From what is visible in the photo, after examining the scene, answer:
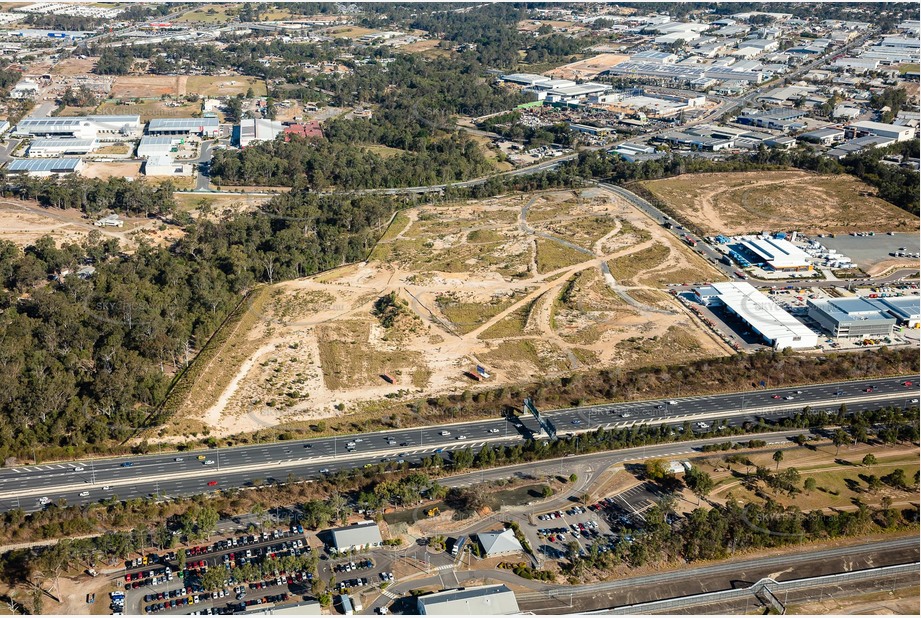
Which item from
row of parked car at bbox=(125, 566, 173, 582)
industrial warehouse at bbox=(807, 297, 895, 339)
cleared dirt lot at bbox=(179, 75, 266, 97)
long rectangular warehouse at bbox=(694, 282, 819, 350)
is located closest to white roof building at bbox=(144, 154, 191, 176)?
cleared dirt lot at bbox=(179, 75, 266, 97)

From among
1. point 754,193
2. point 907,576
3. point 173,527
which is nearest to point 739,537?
point 907,576

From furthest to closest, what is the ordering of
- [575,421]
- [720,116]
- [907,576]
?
[720,116] < [575,421] < [907,576]

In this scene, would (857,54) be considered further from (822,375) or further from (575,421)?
(575,421)

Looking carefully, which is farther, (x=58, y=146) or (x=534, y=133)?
(x=534, y=133)

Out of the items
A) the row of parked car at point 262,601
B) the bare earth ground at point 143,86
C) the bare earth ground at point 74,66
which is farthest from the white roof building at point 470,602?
the bare earth ground at point 74,66

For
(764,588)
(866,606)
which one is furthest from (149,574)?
(866,606)

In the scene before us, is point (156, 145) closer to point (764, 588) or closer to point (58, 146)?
point (58, 146)

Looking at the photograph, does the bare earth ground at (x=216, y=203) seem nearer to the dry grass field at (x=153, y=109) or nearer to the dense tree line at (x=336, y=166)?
the dense tree line at (x=336, y=166)

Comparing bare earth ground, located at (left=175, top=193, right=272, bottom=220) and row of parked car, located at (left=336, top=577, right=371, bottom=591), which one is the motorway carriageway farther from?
bare earth ground, located at (left=175, top=193, right=272, bottom=220)
